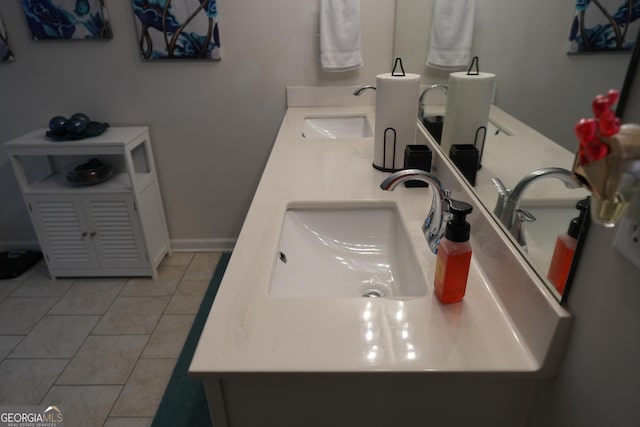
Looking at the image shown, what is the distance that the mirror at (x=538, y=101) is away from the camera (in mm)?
658

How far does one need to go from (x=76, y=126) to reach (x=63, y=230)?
1.91ft

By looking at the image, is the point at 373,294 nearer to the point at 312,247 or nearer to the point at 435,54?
the point at 312,247

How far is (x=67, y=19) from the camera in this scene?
2.10 meters

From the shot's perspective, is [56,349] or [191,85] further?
[191,85]

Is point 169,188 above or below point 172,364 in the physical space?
above

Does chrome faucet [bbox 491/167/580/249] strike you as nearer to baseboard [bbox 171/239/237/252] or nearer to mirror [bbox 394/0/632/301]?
mirror [bbox 394/0/632/301]

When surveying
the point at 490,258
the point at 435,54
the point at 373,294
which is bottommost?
the point at 373,294

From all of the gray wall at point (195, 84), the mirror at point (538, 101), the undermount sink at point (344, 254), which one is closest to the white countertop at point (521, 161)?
the mirror at point (538, 101)

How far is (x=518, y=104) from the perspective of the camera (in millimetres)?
915

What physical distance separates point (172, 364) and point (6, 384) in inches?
25.9

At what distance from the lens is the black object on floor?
2.38 m

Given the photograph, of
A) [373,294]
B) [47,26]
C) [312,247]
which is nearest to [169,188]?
[47,26]

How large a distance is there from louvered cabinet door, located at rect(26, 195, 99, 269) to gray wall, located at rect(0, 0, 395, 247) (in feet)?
1.59

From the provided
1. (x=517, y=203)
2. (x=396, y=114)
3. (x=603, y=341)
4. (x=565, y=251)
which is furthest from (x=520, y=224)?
(x=396, y=114)
